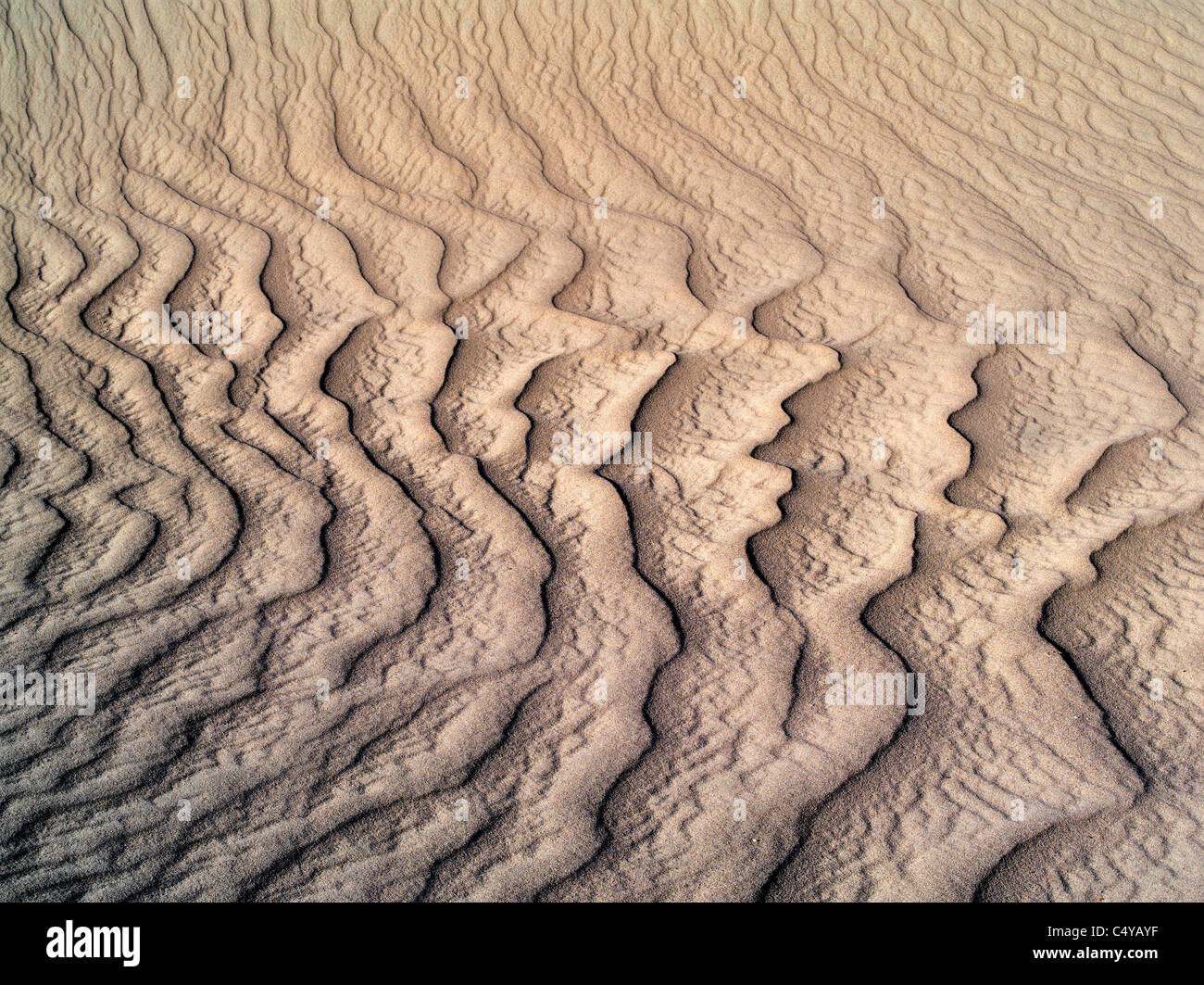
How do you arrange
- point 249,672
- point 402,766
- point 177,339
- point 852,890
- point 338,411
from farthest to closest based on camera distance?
point 177,339
point 338,411
point 249,672
point 402,766
point 852,890

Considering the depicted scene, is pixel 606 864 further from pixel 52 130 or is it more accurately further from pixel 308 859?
pixel 52 130

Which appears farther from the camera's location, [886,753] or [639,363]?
[639,363]

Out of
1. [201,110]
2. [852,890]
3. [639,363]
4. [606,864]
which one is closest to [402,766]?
[606,864]

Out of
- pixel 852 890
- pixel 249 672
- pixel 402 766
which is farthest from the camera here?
pixel 249 672

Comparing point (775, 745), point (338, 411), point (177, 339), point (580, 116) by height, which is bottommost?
point (775, 745)

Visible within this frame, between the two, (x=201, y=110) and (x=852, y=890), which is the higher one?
(x=201, y=110)

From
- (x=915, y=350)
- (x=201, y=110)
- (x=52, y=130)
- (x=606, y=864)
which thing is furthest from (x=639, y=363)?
(x=52, y=130)
